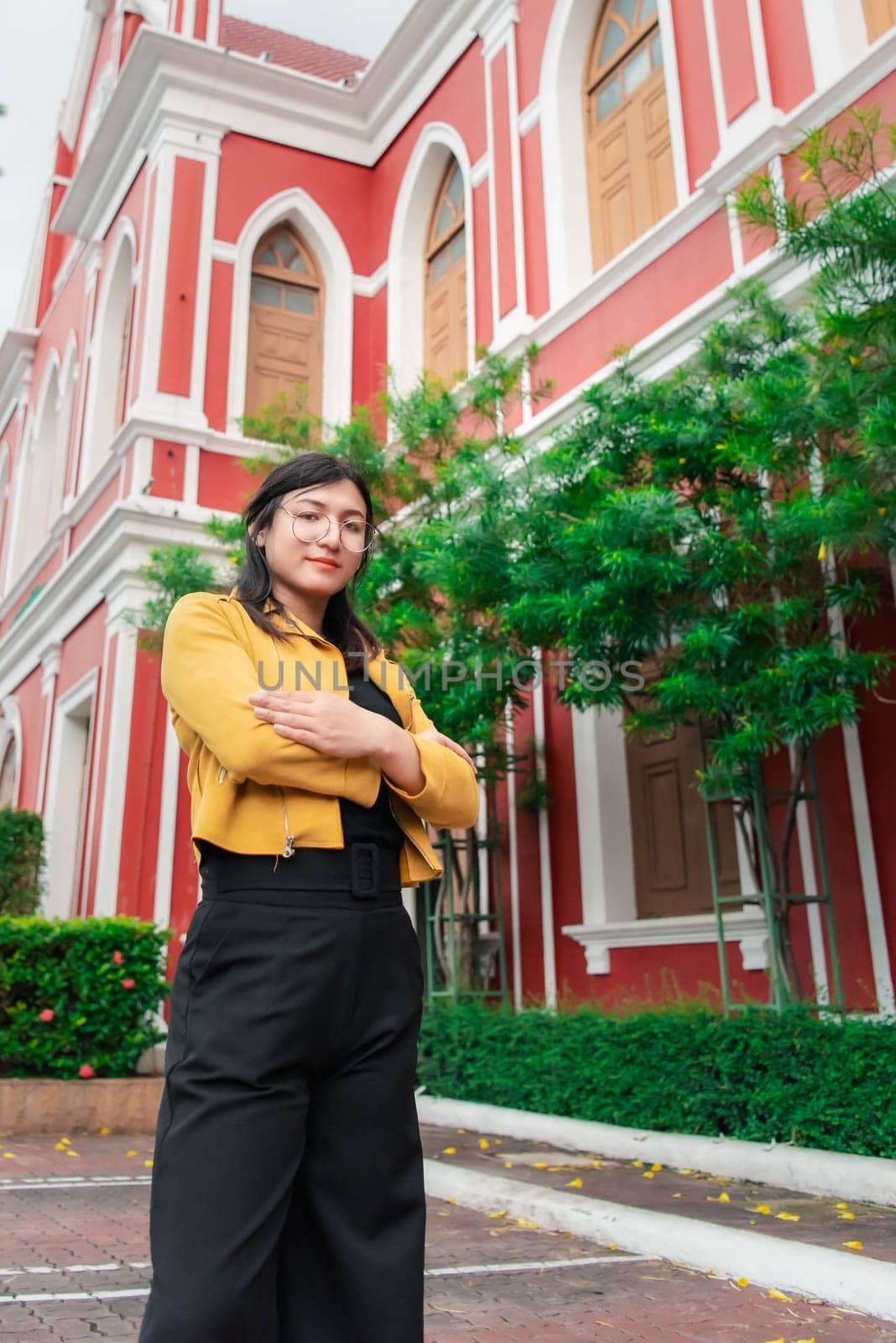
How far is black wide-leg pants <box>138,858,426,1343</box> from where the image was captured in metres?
1.51

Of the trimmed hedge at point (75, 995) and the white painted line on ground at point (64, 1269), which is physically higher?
the trimmed hedge at point (75, 995)

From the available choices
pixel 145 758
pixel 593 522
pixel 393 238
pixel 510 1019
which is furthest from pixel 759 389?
pixel 393 238

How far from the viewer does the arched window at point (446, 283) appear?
11422 millimetres

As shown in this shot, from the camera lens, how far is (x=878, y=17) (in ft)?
22.7

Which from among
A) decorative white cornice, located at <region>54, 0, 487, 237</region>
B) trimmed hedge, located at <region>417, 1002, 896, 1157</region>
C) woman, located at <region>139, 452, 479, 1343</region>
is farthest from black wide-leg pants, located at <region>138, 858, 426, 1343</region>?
decorative white cornice, located at <region>54, 0, 487, 237</region>

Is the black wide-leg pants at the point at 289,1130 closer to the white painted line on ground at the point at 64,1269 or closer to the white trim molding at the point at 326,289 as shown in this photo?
the white painted line on ground at the point at 64,1269

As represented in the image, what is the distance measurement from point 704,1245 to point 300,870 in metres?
2.66

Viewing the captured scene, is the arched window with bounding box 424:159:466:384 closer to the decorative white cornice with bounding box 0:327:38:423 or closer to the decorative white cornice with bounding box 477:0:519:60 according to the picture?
the decorative white cornice with bounding box 477:0:519:60

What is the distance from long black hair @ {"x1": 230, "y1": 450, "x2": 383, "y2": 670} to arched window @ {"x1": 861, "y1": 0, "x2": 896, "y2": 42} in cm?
648

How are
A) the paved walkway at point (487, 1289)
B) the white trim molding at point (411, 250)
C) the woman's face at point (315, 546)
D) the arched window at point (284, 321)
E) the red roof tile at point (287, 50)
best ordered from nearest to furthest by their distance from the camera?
the woman's face at point (315, 546)
the paved walkway at point (487, 1289)
the white trim molding at point (411, 250)
the arched window at point (284, 321)
the red roof tile at point (287, 50)

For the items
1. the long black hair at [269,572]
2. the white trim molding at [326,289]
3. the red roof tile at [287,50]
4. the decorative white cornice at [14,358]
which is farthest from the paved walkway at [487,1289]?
the decorative white cornice at [14,358]

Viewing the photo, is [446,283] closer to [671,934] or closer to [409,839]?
[671,934]

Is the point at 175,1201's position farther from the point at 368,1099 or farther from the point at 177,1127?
the point at 368,1099

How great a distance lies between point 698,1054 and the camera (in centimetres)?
555
